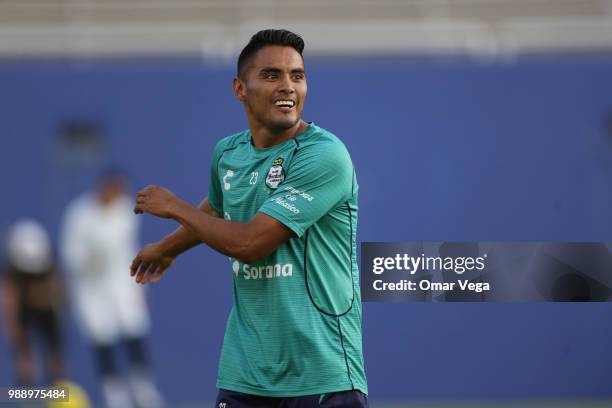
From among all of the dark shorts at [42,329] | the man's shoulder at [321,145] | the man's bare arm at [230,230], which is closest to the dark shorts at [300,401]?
the man's bare arm at [230,230]

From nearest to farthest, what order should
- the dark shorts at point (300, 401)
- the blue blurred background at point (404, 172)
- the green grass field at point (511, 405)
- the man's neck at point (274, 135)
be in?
the dark shorts at point (300, 401), the man's neck at point (274, 135), the green grass field at point (511, 405), the blue blurred background at point (404, 172)

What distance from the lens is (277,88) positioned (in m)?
3.85

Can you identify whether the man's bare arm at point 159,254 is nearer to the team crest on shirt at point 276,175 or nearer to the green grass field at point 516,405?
the team crest on shirt at point 276,175

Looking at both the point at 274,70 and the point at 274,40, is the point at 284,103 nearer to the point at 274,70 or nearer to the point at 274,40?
the point at 274,70

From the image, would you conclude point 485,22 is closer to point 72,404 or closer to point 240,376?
point 72,404

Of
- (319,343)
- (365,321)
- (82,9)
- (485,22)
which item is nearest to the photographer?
(319,343)

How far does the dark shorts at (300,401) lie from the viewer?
357cm

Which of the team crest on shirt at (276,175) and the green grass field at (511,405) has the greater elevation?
the team crest on shirt at (276,175)

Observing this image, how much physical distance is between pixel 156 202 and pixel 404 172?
15.4 feet

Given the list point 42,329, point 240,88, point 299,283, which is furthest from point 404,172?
point 299,283

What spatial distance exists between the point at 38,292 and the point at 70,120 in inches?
51.4

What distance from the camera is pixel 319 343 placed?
11.8 ft

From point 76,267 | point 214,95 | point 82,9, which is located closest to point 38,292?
point 76,267

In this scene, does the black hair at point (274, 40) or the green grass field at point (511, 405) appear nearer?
the black hair at point (274, 40)
